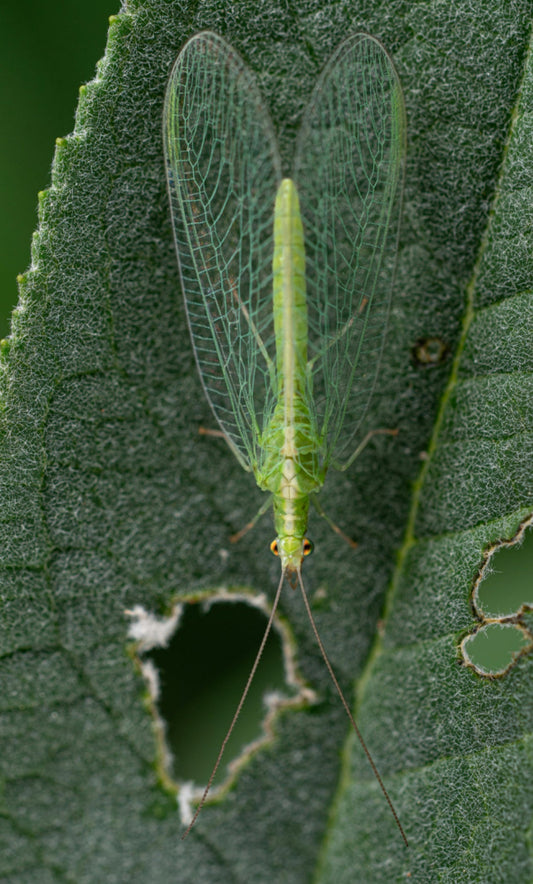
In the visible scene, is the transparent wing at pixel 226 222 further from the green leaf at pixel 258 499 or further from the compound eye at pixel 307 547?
the compound eye at pixel 307 547

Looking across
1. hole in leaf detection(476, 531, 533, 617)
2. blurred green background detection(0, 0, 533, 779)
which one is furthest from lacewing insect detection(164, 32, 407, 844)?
blurred green background detection(0, 0, 533, 779)

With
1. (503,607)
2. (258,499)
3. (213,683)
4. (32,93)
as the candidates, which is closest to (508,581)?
(503,607)

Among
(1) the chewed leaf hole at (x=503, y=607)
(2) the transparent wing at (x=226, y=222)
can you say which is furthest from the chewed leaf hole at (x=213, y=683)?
(1) the chewed leaf hole at (x=503, y=607)

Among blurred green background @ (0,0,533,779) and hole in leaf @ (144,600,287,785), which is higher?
blurred green background @ (0,0,533,779)

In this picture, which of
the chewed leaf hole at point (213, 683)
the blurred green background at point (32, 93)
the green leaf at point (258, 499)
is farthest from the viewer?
the blurred green background at point (32, 93)

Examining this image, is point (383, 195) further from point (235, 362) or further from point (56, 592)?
point (56, 592)

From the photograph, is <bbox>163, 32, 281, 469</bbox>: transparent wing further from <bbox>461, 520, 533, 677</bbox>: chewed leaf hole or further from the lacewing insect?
<bbox>461, 520, 533, 677</bbox>: chewed leaf hole

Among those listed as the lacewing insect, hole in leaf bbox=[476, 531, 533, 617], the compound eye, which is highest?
the lacewing insect
